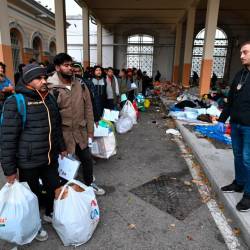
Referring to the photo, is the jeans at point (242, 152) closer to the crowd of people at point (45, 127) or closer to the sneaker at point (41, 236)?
the crowd of people at point (45, 127)

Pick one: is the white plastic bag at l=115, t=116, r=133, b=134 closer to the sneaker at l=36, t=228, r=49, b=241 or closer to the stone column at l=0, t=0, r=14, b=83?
the sneaker at l=36, t=228, r=49, b=241

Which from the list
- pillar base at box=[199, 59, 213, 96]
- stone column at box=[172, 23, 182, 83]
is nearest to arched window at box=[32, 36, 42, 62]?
stone column at box=[172, 23, 182, 83]

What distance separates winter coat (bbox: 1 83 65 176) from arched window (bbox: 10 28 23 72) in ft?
47.8

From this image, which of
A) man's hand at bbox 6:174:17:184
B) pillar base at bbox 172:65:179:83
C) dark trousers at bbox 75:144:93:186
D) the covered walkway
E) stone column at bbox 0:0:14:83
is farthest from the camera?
pillar base at bbox 172:65:179:83

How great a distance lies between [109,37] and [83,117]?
77.7 ft

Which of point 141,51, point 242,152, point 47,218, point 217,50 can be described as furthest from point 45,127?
point 217,50

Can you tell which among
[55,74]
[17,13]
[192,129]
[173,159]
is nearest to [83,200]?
[55,74]

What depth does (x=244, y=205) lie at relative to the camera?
2.72m

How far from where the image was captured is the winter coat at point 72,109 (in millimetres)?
2777

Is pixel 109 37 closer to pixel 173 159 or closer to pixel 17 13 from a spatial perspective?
pixel 17 13

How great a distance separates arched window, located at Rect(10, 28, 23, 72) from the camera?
1516 centimetres

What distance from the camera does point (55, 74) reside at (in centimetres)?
287

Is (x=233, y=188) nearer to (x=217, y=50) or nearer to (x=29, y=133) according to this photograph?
(x=29, y=133)

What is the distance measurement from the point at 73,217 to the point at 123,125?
4383 mm
